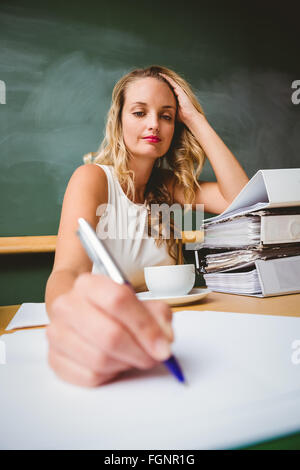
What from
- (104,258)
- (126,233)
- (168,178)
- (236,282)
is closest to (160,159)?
(168,178)

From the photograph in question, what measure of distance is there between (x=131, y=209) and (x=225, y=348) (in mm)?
814

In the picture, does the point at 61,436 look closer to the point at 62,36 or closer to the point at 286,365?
the point at 286,365

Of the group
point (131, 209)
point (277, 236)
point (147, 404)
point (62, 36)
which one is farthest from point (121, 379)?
point (62, 36)

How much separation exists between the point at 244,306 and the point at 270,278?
4.3 inches

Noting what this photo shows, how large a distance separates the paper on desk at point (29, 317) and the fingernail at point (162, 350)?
289 millimetres

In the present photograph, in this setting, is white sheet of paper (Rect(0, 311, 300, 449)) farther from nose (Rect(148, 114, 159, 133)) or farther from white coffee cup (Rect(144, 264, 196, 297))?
nose (Rect(148, 114, 159, 133))

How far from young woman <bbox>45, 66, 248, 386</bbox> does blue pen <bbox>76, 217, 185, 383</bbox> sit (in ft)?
0.04

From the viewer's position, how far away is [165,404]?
212 millimetres

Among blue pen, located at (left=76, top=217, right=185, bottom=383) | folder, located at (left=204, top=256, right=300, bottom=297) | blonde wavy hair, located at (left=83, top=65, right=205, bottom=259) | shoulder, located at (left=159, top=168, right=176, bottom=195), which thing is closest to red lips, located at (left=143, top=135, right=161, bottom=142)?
blonde wavy hair, located at (left=83, top=65, right=205, bottom=259)

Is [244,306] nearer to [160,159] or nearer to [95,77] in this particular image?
[160,159]

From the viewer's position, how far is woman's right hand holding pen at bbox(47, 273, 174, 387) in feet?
0.73

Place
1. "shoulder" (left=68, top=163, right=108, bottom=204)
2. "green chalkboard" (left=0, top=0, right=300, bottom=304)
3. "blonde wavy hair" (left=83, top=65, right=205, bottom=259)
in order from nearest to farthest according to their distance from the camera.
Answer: "shoulder" (left=68, top=163, right=108, bottom=204) < "blonde wavy hair" (left=83, top=65, right=205, bottom=259) < "green chalkboard" (left=0, top=0, right=300, bottom=304)

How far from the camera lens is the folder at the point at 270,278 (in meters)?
0.63

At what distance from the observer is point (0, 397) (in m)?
0.23
